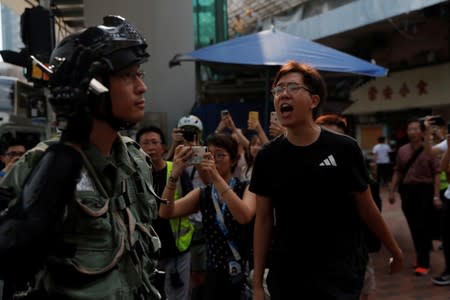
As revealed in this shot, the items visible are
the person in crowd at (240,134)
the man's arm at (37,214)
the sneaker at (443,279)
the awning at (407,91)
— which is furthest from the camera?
the awning at (407,91)

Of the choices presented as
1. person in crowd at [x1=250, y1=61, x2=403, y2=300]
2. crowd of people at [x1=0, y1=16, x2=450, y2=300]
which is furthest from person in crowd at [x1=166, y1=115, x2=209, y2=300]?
person in crowd at [x1=250, y1=61, x2=403, y2=300]

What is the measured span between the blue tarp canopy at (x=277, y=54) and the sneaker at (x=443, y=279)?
9.63 ft

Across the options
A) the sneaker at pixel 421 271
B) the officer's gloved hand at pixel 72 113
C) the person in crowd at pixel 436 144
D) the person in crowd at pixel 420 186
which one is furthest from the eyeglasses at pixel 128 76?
the sneaker at pixel 421 271

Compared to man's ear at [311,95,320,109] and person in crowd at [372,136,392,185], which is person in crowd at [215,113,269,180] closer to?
man's ear at [311,95,320,109]

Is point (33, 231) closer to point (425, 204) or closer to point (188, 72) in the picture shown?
point (425, 204)

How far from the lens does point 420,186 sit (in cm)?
629

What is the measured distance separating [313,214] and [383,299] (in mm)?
3444

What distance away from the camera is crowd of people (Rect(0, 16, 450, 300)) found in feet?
4.87

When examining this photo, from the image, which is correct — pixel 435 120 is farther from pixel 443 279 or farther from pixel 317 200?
pixel 317 200

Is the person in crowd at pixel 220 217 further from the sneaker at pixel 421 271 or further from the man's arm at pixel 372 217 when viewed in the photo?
the sneaker at pixel 421 271

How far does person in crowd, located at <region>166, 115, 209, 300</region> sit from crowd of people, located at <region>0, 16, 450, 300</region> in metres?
0.01

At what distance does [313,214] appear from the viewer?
2582mm

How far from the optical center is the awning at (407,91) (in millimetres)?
13860

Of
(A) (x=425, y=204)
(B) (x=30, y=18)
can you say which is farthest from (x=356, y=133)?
(B) (x=30, y=18)
